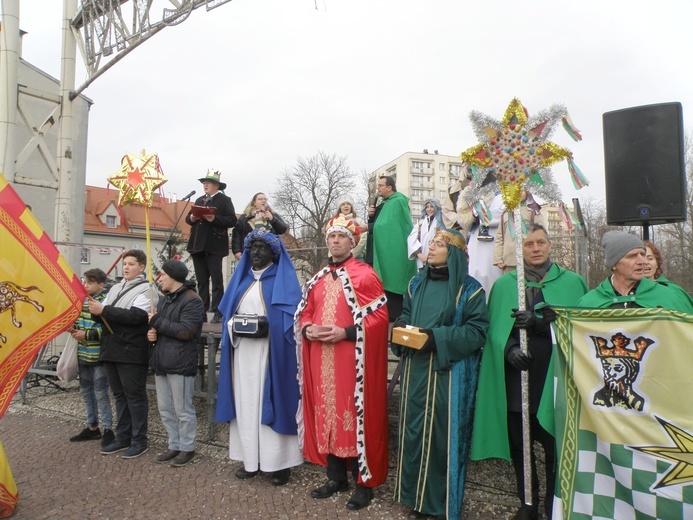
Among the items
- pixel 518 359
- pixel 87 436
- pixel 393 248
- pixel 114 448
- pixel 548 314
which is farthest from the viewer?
pixel 87 436

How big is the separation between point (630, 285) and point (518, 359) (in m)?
0.82

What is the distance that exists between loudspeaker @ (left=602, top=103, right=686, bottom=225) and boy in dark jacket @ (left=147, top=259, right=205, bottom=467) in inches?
161

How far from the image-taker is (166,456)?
5086mm

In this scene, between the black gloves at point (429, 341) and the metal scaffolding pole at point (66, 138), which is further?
the metal scaffolding pole at point (66, 138)

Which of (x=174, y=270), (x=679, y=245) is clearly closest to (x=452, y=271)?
(x=174, y=270)

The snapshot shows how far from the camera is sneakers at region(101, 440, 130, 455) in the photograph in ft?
17.5

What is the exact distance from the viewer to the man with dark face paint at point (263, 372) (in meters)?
4.56

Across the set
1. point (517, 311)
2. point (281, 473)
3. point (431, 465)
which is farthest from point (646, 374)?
point (281, 473)

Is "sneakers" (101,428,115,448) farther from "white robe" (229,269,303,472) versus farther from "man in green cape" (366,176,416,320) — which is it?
"man in green cape" (366,176,416,320)

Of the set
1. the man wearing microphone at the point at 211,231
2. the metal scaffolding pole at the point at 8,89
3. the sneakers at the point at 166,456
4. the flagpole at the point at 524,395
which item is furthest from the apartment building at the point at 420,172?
the flagpole at the point at 524,395

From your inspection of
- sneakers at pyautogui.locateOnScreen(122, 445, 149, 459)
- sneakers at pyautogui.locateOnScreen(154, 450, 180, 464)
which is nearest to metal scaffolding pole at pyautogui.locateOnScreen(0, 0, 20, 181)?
sneakers at pyautogui.locateOnScreen(122, 445, 149, 459)

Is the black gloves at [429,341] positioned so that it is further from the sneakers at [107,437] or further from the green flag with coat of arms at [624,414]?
the sneakers at [107,437]

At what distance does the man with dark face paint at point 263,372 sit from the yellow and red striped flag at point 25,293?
1.40 meters

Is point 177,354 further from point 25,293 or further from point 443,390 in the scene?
point 443,390
